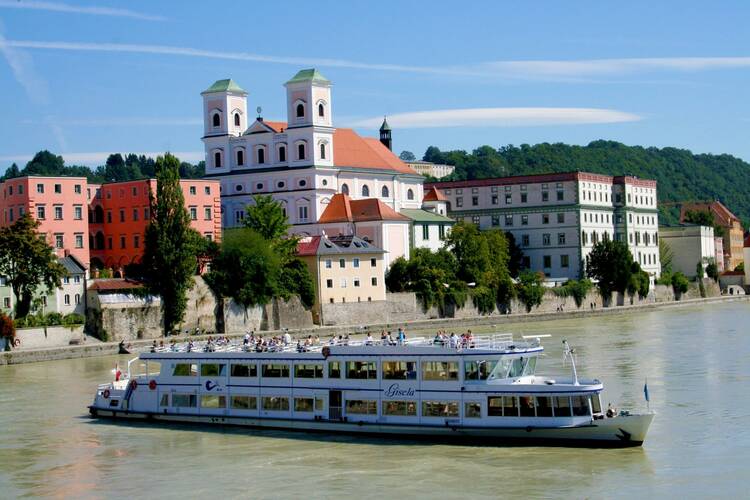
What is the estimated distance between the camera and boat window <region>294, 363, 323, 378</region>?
34.5 meters

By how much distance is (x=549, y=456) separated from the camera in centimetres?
2984

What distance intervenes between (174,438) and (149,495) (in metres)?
7.20

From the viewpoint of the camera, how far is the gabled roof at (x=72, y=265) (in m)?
65.8

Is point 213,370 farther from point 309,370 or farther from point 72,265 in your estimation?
point 72,265

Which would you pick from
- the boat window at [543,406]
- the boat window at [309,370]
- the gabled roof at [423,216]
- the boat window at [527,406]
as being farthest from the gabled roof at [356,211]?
the boat window at [543,406]

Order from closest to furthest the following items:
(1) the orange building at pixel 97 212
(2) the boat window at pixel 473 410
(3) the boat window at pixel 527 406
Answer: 1. (3) the boat window at pixel 527 406
2. (2) the boat window at pixel 473 410
3. (1) the orange building at pixel 97 212

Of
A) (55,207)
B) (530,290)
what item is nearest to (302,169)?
(530,290)

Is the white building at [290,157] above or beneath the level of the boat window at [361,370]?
above

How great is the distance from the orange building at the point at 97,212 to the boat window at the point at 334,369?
38.1 metres

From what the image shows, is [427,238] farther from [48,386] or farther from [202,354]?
[202,354]

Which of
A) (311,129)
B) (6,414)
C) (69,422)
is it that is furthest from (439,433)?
(311,129)

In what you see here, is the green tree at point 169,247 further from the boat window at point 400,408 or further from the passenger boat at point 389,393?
the boat window at point 400,408

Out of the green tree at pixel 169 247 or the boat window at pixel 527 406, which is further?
the green tree at pixel 169 247

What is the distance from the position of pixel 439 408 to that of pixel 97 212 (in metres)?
49.4
